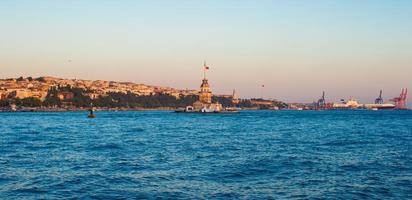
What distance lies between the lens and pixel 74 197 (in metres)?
19.4

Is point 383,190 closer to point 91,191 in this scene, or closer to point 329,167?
point 329,167

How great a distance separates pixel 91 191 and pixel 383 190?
11.8 m

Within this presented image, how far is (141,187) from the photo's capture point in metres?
21.6

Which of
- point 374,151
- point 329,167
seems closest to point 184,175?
point 329,167

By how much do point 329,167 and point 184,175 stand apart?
8.52 metres

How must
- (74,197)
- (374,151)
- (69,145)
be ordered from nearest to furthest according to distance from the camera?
(74,197), (374,151), (69,145)

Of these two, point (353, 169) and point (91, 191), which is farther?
point (353, 169)

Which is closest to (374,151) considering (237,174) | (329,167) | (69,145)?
(329,167)

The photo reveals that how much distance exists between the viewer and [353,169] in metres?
27.6

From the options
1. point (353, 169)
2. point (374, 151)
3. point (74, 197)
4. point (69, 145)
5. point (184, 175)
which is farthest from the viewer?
point (69, 145)

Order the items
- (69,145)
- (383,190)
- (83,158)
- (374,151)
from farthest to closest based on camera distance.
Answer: (69,145), (374,151), (83,158), (383,190)

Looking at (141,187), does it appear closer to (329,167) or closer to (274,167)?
(274,167)

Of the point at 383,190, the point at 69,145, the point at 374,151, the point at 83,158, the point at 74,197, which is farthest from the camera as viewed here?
the point at 69,145

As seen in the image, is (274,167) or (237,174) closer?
(237,174)
